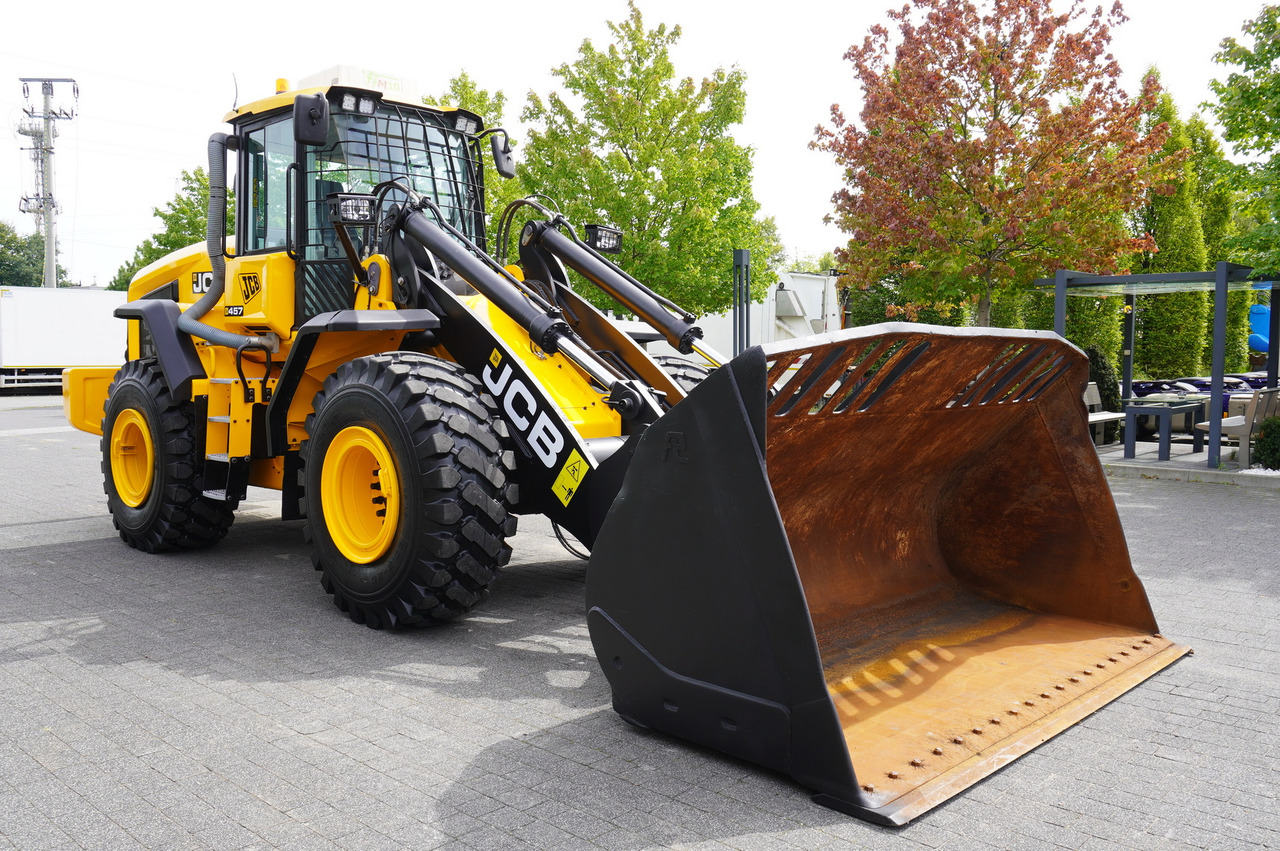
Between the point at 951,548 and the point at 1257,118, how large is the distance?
9.39 m

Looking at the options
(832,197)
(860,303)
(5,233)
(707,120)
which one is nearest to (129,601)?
(832,197)

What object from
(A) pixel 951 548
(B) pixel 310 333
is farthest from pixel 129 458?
(A) pixel 951 548

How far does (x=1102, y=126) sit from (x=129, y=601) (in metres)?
12.9

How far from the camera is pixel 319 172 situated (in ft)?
19.8

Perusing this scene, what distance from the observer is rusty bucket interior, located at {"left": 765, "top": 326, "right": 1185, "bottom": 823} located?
3.38 metres

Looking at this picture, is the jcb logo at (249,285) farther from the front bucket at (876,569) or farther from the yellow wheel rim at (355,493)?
the front bucket at (876,569)

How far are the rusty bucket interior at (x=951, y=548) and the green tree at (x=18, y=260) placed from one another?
231 ft

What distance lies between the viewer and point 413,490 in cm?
456

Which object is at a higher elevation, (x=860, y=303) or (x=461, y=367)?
(x=860, y=303)

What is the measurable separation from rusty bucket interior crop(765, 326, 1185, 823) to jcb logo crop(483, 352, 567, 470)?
3.84 ft

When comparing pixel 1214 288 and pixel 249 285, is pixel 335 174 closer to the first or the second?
pixel 249 285

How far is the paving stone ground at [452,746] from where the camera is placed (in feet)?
9.41

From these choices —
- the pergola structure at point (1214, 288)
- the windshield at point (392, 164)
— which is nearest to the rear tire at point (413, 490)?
the windshield at point (392, 164)

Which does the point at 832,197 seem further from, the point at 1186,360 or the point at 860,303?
the point at 1186,360
